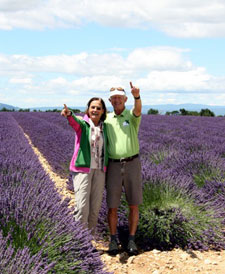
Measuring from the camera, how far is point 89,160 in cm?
295

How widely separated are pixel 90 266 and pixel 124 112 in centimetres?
135

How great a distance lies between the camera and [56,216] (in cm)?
228

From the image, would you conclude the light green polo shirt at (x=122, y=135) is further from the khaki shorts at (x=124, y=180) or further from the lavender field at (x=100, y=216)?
the lavender field at (x=100, y=216)

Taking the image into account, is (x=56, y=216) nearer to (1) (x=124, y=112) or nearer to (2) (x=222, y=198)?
(1) (x=124, y=112)

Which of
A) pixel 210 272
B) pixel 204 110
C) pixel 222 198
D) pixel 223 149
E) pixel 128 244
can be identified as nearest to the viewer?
pixel 210 272

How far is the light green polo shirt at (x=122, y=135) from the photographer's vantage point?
299cm

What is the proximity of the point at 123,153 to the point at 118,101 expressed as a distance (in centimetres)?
43

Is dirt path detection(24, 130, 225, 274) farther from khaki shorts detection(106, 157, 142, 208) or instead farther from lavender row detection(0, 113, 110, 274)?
lavender row detection(0, 113, 110, 274)

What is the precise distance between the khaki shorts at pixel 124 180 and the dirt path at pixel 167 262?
1.22 feet

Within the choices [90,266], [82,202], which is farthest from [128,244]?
[90,266]

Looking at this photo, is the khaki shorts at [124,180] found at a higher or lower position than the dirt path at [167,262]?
higher

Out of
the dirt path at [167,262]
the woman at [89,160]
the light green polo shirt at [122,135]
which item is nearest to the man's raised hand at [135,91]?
the light green polo shirt at [122,135]

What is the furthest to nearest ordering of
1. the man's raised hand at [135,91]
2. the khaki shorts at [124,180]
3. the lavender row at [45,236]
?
the khaki shorts at [124,180] < the man's raised hand at [135,91] < the lavender row at [45,236]

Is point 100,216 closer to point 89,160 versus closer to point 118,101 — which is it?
point 89,160
